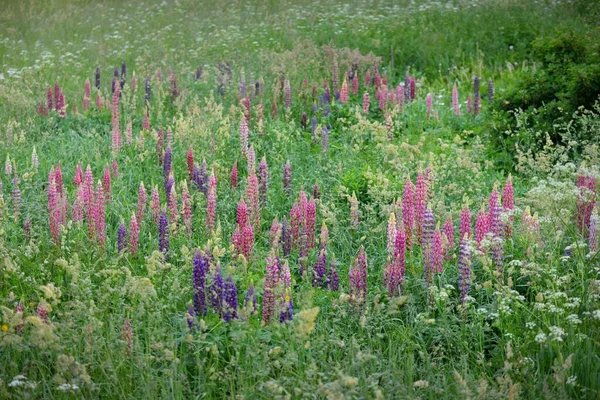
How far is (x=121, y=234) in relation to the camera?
5.41m

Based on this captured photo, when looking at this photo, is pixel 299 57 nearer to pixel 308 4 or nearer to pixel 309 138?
pixel 309 138

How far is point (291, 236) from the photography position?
568cm

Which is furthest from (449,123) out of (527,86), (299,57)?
(299,57)

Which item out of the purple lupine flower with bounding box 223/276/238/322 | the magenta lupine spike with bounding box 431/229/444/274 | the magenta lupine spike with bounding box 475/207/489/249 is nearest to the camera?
the purple lupine flower with bounding box 223/276/238/322

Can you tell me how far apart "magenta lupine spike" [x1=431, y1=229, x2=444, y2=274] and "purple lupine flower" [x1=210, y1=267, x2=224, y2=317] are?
1405 millimetres

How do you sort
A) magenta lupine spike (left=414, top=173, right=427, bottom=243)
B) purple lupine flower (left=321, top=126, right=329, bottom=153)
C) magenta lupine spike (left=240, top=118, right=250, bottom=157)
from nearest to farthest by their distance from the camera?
magenta lupine spike (left=414, top=173, right=427, bottom=243) < magenta lupine spike (left=240, top=118, right=250, bottom=157) < purple lupine flower (left=321, top=126, right=329, bottom=153)

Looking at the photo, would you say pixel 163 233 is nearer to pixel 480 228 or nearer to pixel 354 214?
pixel 354 214

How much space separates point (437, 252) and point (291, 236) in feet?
3.95

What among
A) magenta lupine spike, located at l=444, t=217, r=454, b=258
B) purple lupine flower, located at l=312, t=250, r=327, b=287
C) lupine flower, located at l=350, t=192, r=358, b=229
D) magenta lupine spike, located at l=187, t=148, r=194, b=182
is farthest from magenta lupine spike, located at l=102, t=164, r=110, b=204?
magenta lupine spike, located at l=444, t=217, r=454, b=258

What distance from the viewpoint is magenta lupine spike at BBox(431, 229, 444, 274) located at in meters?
4.88

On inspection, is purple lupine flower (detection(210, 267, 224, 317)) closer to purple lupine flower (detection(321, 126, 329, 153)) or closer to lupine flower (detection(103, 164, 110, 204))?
lupine flower (detection(103, 164, 110, 204))

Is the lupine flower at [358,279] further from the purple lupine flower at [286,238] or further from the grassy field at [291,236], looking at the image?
the purple lupine flower at [286,238]

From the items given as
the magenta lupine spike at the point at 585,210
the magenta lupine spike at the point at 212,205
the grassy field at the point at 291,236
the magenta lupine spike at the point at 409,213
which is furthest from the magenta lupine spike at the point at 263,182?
the magenta lupine spike at the point at 585,210

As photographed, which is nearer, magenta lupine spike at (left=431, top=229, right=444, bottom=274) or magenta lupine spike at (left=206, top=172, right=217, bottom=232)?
magenta lupine spike at (left=431, top=229, right=444, bottom=274)
